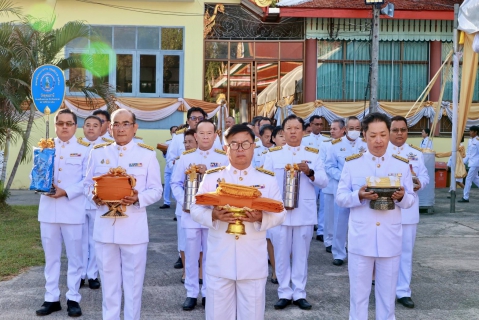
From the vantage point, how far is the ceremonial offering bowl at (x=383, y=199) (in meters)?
5.25

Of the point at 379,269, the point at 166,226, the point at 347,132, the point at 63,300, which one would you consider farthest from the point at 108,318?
the point at 166,226

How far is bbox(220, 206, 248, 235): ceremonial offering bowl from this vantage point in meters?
4.48

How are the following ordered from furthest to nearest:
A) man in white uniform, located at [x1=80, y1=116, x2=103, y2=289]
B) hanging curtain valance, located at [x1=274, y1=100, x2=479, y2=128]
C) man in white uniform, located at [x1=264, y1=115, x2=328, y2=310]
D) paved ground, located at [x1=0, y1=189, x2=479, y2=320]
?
hanging curtain valance, located at [x1=274, y1=100, x2=479, y2=128]
man in white uniform, located at [x1=80, y1=116, x2=103, y2=289]
man in white uniform, located at [x1=264, y1=115, x2=328, y2=310]
paved ground, located at [x1=0, y1=189, x2=479, y2=320]

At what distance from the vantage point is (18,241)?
1049cm

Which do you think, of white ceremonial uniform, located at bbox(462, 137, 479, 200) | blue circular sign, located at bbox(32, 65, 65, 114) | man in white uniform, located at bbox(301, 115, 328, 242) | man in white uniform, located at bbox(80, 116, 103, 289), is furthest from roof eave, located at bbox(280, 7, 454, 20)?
man in white uniform, located at bbox(80, 116, 103, 289)

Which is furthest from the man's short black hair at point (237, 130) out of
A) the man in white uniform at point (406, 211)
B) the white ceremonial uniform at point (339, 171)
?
the white ceremonial uniform at point (339, 171)

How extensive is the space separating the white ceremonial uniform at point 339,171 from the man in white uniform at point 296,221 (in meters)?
2.16

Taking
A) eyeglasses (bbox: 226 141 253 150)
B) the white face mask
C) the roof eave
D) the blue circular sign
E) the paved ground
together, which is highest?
the roof eave

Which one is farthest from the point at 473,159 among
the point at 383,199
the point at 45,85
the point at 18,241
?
the point at 383,199

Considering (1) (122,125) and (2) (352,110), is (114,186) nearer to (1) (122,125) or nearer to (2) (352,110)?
(1) (122,125)

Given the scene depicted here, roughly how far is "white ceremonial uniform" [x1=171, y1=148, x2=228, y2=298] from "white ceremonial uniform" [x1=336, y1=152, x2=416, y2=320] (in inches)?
78.8

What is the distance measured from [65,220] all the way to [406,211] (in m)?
3.72

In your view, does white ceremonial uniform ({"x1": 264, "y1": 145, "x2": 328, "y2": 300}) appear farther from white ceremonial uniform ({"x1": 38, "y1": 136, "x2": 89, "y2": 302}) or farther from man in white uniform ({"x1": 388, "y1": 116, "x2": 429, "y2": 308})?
white ceremonial uniform ({"x1": 38, "y1": 136, "x2": 89, "y2": 302})

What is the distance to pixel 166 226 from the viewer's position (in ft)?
41.1
